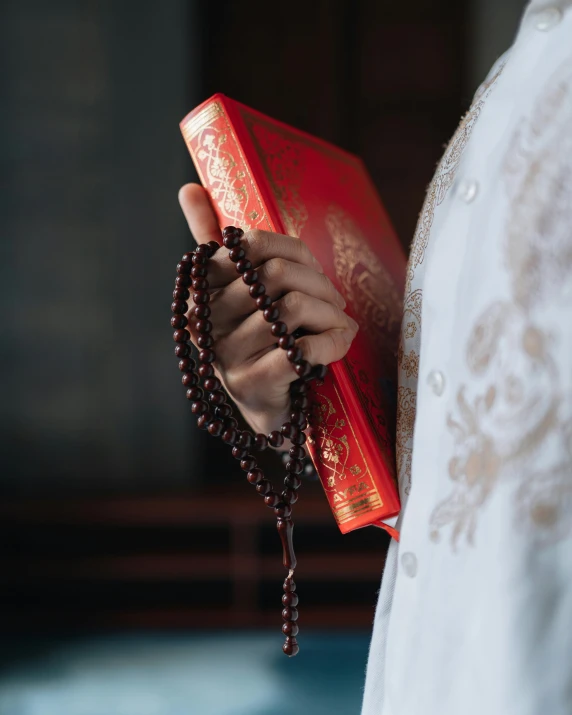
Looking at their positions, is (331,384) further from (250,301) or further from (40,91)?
(40,91)

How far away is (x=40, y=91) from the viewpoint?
8.87ft

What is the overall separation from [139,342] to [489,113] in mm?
2604

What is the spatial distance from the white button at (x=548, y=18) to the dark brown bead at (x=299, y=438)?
23 cm

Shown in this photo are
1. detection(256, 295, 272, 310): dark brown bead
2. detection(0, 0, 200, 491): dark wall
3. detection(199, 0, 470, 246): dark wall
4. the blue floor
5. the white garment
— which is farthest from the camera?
detection(199, 0, 470, 246): dark wall

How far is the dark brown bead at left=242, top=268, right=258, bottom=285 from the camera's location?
1.15 ft

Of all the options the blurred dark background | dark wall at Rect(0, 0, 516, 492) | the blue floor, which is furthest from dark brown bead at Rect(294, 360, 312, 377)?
dark wall at Rect(0, 0, 516, 492)

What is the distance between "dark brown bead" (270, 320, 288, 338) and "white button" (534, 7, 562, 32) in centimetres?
18

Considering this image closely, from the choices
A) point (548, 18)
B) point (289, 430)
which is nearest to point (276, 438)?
point (289, 430)

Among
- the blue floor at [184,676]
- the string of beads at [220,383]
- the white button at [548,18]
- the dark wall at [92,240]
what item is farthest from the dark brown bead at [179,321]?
the dark wall at [92,240]

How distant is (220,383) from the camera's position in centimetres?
41

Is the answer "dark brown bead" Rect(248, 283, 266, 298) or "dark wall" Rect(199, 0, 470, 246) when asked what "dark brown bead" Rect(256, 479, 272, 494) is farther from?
"dark wall" Rect(199, 0, 470, 246)

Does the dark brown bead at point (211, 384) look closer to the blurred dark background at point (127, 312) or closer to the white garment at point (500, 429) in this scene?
the white garment at point (500, 429)

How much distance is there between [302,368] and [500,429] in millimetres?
126

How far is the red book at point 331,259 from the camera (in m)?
0.39
